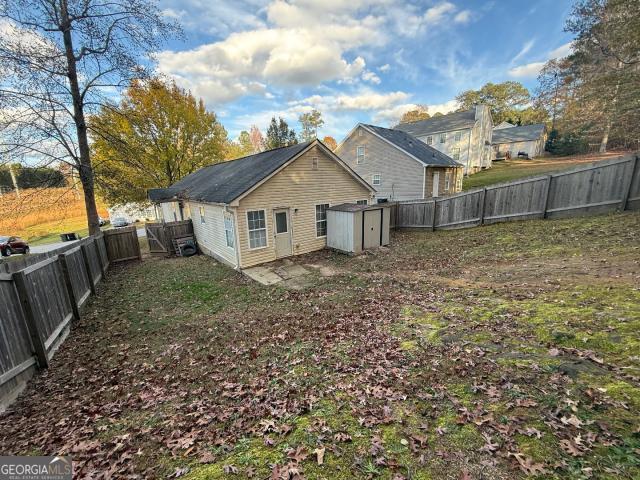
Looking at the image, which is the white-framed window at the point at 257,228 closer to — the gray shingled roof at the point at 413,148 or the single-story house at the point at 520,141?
the gray shingled roof at the point at 413,148

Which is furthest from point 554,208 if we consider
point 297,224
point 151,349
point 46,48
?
point 46,48

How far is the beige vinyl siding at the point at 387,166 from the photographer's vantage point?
72.7 ft

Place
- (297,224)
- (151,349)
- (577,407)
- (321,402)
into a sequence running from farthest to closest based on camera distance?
(297,224), (151,349), (321,402), (577,407)

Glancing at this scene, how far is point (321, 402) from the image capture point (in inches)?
145

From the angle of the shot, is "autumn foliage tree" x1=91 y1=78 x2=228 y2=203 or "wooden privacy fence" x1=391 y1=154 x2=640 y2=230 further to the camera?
"autumn foliage tree" x1=91 y1=78 x2=228 y2=203

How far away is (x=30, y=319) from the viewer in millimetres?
4684

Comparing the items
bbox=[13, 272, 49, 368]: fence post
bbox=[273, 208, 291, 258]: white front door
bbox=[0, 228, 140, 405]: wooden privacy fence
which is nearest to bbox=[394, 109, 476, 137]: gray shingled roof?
bbox=[273, 208, 291, 258]: white front door

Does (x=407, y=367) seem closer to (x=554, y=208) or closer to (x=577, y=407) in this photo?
(x=577, y=407)

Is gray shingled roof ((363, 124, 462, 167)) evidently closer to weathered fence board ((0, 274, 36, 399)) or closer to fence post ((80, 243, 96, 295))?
fence post ((80, 243, 96, 295))

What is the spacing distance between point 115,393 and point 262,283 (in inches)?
233

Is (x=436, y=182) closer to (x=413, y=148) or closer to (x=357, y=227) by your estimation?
(x=413, y=148)

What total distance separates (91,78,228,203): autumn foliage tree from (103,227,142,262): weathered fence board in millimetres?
4345

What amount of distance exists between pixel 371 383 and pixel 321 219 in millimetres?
10736

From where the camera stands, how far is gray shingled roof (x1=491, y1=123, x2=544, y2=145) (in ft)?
145
